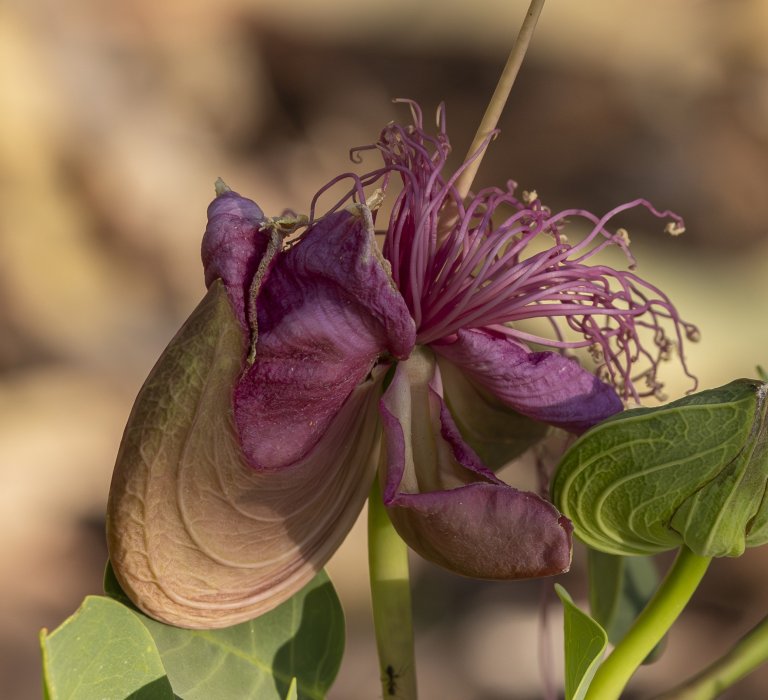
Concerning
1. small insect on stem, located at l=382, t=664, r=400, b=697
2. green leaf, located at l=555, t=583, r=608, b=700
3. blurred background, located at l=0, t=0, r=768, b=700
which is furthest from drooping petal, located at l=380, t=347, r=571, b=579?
blurred background, located at l=0, t=0, r=768, b=700

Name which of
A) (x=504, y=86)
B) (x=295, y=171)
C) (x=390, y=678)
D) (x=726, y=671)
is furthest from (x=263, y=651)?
(x=295, y=171)

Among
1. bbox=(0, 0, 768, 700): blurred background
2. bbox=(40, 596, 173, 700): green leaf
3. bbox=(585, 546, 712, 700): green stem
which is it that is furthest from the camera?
bbox=(0, 0, 768, 700): blurred background

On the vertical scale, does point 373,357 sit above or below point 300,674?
above

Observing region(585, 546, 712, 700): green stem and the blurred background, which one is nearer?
region(585, 546, 712, 700): green stem

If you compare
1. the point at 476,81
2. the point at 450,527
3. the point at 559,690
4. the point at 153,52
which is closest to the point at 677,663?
the point at 559,690

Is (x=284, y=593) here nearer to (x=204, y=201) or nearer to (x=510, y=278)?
(x=510, y=278)

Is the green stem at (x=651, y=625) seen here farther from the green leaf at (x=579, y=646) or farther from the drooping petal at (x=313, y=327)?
the drooping petal at (x=313, y=327)

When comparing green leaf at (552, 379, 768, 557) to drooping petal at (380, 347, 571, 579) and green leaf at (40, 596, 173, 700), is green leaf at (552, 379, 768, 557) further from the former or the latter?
green leaf at (40, 596, 173, 700)
